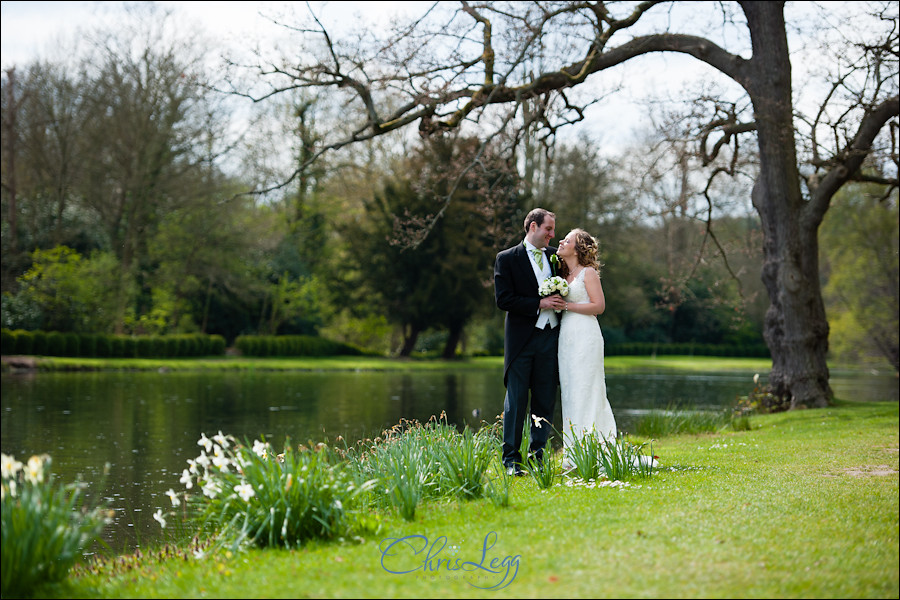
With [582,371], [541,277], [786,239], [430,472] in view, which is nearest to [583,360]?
[582,371]

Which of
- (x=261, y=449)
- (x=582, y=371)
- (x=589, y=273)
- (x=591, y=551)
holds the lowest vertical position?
(x=591, y=551)

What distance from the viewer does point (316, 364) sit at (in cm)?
3525

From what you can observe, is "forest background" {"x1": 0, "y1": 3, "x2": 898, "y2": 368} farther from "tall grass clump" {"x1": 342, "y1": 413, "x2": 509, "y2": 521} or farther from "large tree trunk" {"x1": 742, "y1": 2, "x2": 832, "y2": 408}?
"tall grass clump" {"x1": 342, "y1": 413, "x2": 509, "y2": 521}

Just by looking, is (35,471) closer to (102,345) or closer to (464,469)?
(464,469)

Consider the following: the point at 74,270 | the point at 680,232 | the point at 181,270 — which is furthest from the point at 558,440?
the point at 680,232

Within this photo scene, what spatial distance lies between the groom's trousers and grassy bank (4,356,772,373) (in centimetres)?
2399

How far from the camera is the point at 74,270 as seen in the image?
102 ft

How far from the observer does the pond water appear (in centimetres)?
999

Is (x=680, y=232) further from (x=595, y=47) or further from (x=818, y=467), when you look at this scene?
(x=818, y=467)

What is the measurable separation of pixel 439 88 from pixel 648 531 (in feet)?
33.5

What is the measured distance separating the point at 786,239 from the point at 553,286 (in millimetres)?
9119

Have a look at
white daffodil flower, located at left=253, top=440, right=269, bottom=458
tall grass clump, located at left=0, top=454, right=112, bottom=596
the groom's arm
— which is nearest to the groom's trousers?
the groom's arm

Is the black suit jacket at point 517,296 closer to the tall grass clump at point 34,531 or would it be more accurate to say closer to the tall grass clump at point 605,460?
the tall grass clump at point 605,460

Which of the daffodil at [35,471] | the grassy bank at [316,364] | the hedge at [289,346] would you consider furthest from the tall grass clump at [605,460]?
the hedge at [289,346]
